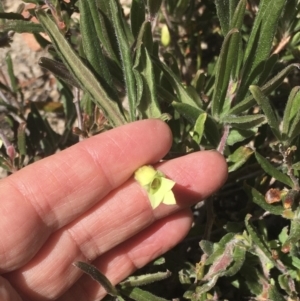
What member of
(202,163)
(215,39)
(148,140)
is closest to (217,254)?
(202,163)

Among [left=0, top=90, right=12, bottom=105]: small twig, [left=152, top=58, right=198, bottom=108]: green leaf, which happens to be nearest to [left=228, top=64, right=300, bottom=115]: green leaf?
[left=152, top=58, right=198, bottom=108]: green leaf

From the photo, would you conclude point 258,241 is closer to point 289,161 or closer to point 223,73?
point 289,161

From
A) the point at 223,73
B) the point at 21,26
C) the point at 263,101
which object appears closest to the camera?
the point at 263,101

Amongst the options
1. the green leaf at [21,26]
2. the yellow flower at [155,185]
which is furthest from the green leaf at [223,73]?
the green leaf at [21,26]

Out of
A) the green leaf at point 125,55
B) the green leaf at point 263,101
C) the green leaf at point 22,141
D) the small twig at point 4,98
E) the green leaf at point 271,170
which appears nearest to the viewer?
the green leaf at point 263,101

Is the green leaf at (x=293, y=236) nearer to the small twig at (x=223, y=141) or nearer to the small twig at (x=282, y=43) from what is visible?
the small twig at (x=223, y=141)

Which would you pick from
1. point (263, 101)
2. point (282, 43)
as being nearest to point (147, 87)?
point (263, 101)

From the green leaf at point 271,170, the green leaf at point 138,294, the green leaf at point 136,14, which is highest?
the green leaf at point 136,14

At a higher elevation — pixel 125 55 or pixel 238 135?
pixel 125 55
